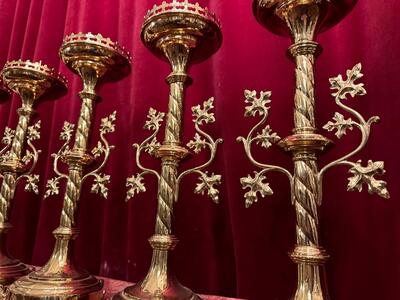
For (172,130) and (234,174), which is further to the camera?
(234,174)

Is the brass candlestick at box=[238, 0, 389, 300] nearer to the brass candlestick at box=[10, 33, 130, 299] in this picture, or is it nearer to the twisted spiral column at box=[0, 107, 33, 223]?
the brass candlestick at box=[10, 33, 130, 299]

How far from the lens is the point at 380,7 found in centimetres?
72

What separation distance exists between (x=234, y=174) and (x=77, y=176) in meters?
0.33

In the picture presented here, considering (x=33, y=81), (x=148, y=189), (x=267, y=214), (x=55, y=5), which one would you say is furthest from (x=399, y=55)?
(x=55, y=5)

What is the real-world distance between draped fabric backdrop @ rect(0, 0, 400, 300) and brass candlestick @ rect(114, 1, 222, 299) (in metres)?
0.19

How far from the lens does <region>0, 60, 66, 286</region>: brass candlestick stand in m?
0.81

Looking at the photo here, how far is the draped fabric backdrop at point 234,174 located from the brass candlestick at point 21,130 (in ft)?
0.18

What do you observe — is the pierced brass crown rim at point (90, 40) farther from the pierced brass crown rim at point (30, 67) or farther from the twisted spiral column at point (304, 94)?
the twisted spiral column at point (304, 94)

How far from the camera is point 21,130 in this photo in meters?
0.88

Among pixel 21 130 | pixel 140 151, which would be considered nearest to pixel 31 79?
pixel 21 130

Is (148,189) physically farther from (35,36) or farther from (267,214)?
(35,36)

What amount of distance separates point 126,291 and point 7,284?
29 cm

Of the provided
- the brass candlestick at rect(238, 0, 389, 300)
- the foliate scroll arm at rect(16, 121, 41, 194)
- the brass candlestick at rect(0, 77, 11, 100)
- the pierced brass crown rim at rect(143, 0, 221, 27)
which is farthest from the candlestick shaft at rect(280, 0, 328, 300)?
the brass candlestick at rect(0, 77, 11, 100)

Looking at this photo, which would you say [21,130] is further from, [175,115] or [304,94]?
[304,94]
